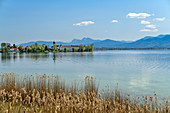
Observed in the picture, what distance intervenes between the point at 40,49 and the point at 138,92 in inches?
5203

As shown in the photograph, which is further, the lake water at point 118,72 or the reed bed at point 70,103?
the lake water at point 118,72

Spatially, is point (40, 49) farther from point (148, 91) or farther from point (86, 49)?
point (148, 91)

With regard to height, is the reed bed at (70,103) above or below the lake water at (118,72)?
above

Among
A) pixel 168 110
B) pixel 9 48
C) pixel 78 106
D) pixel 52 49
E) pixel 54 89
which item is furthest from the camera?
pixel 52 49

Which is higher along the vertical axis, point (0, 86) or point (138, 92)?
point (0, 86)

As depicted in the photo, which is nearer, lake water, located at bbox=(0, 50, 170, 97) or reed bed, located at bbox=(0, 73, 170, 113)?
reed bed, located at bbox=(0, 73, 170, 113)

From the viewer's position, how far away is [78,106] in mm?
6551

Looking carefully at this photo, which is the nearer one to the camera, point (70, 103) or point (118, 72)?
point (70, 103)

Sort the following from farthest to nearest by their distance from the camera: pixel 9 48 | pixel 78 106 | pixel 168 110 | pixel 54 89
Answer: pixel 9 48, pixel 54 89, pixel 168 110, pixel 78 106

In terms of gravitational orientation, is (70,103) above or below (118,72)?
above

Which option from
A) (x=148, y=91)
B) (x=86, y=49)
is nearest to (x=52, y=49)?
(x=86, y=49)

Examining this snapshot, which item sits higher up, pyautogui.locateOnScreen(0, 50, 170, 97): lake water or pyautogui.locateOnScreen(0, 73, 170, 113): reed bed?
pyautogui.locateOnScreen(0, 73, 170, 113): reed bed

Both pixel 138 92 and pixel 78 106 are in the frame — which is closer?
pixel 78 106

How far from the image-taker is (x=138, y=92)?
573 inches
